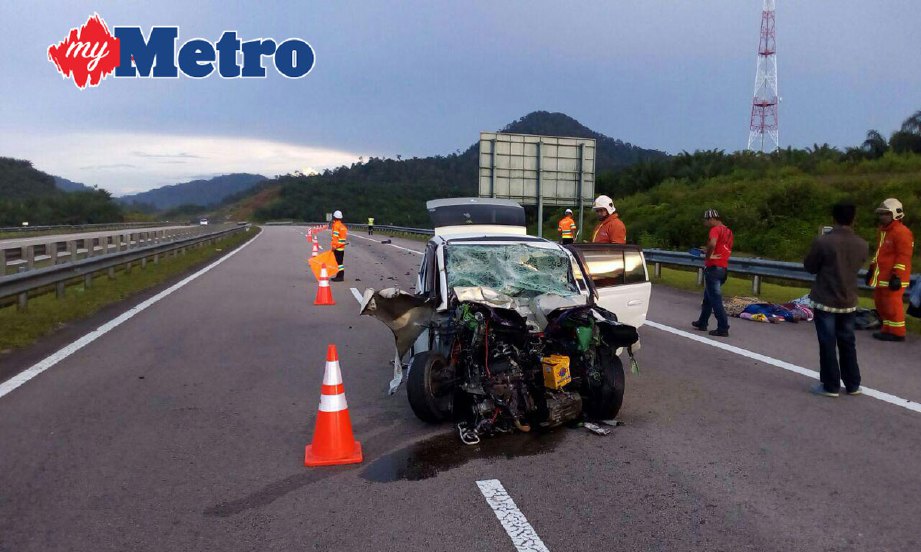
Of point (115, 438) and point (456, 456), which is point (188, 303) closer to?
point (115, 438)

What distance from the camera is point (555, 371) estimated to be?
5.75 metres

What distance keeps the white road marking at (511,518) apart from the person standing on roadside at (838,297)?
3.94 metres

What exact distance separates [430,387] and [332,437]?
94cm

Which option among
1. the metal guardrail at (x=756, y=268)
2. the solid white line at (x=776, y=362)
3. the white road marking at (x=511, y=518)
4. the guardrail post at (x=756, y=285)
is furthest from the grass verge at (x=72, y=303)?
the guardrail post at (x=756, y=285)

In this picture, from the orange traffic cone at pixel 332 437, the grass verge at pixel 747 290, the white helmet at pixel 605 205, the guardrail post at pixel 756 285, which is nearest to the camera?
the orange traffic cone at pixel 332 437

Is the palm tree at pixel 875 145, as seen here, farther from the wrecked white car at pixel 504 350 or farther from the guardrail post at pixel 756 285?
the wrecked white car at pixel 504 350

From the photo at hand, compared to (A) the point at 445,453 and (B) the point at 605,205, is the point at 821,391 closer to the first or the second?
(A) the point at 445,453

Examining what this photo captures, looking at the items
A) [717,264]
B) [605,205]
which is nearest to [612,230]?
[605,205]

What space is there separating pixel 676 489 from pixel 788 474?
88 centimetres

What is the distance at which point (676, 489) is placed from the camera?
463 cm

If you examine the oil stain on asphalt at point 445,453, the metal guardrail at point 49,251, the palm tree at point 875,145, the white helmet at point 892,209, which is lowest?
the oil stain on asphalt at point 445,453

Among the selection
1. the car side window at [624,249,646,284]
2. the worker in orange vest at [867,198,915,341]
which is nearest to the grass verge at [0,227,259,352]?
the car side window at [624,249,646,284]

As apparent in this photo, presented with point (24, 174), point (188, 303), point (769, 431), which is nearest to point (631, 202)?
point (188, 303)

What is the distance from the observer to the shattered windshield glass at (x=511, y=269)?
688 cm
